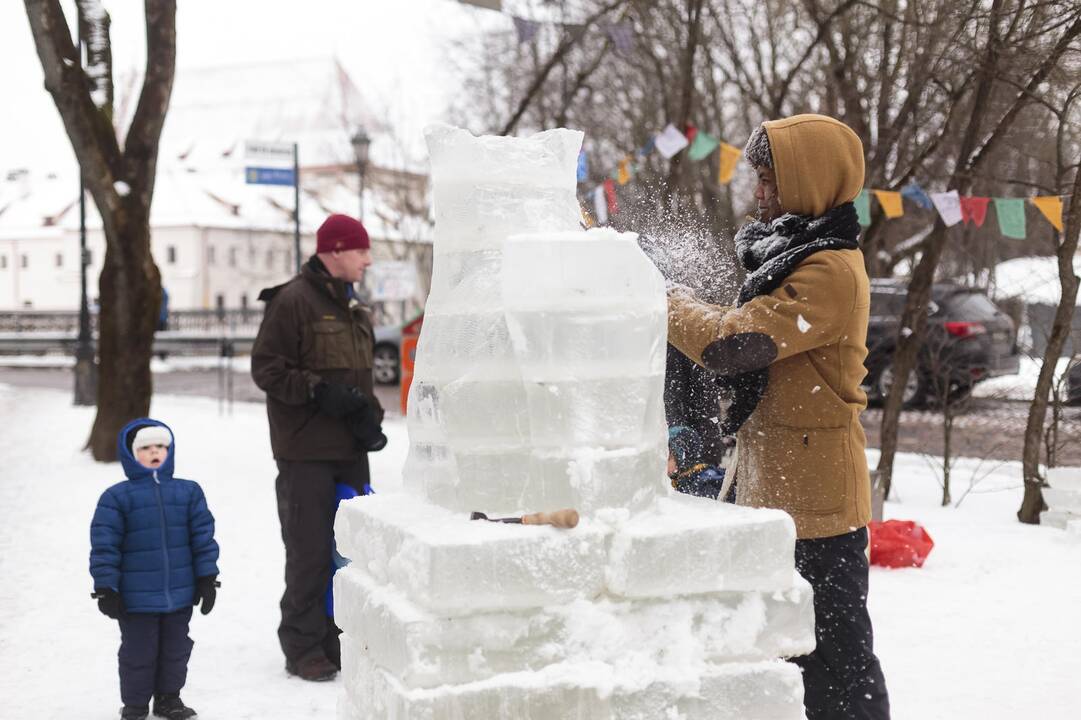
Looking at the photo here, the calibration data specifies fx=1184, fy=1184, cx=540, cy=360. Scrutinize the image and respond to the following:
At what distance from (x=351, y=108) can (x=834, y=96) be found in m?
43.1

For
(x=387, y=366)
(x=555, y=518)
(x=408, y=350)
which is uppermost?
(x=555, y=518)

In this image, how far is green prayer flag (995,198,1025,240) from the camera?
31.4ft

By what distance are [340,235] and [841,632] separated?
2.94m

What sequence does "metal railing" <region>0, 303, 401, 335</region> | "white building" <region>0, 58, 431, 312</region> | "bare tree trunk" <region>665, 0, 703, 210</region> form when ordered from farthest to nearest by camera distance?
"white building" <region>0, 58, 431, 312</region> → "metal railing" <region>0, 303, 401, 335</region> → "bare tree trunk" <region>665, 0, 703, 210</region>

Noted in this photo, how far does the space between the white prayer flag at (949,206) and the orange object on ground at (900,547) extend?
9.72ft

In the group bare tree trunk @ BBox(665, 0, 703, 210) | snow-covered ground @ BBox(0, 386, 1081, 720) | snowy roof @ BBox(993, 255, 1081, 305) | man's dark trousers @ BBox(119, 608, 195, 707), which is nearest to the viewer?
man's dark trousers @ BBox(119, 608, 195, 707)

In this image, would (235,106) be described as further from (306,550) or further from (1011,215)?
(306,550)

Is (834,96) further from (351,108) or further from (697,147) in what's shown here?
(351,108)

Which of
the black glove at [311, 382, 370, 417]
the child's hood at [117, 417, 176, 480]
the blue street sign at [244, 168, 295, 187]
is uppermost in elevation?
the blue street sign at [244, 168, 295, 187]

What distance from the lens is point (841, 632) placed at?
129 inches

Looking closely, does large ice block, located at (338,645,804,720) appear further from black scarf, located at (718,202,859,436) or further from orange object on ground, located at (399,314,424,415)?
orange object on ground, located at (399,314,424,415)

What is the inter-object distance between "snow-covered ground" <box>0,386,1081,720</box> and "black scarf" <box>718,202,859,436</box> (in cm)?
187

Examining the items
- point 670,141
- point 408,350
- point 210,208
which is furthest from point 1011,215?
point 210,208

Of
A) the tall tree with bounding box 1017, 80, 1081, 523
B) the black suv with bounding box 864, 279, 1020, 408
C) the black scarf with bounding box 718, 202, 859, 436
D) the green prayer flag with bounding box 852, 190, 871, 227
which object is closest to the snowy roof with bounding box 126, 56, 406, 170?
the black suv with bounding box 864, 279, 1020, 408
